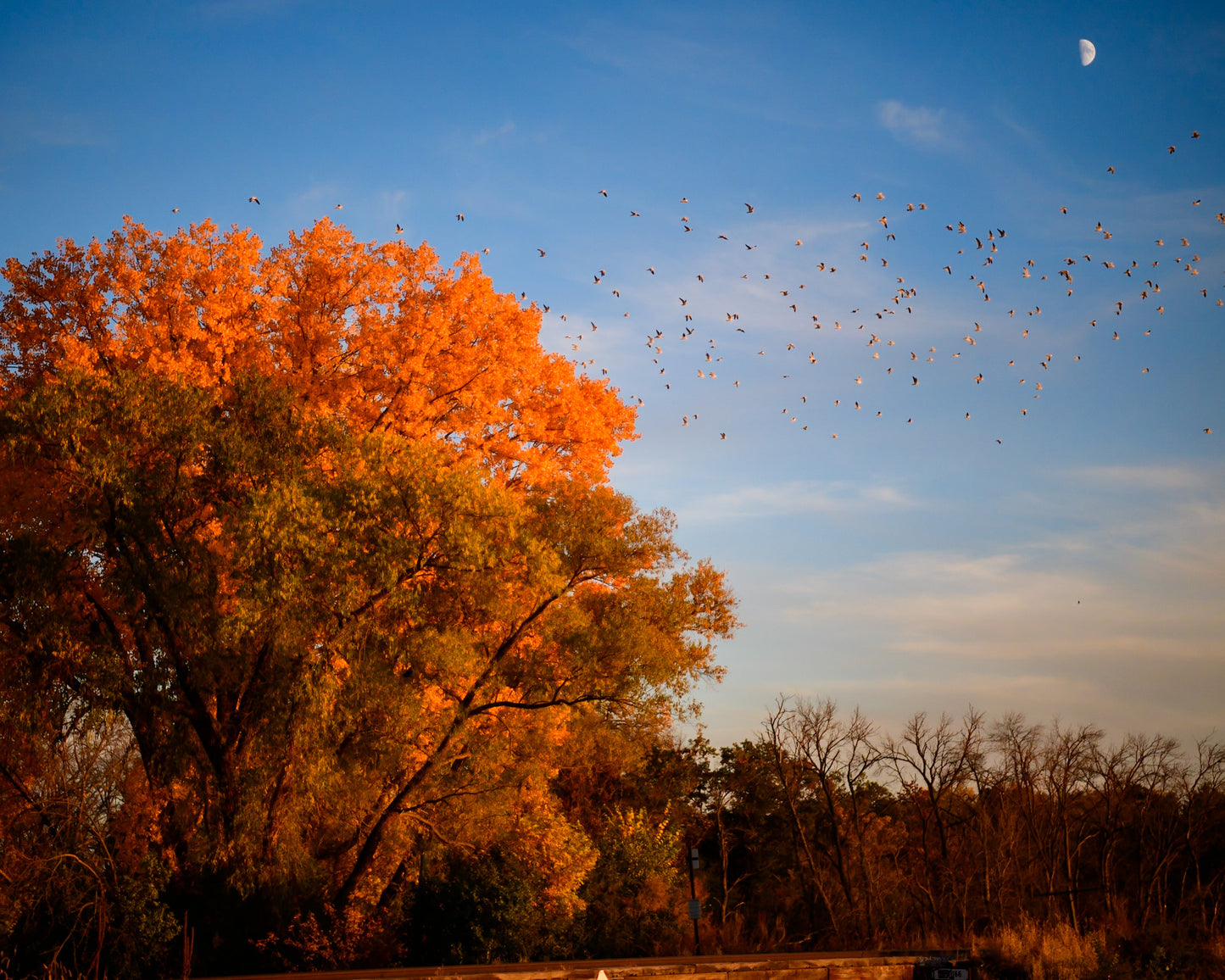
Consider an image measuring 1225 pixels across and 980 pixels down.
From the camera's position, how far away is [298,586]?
62.1ft

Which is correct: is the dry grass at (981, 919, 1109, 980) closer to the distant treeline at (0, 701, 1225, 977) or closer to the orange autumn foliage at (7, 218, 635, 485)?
the distant treeline at (0, 701, 1225, 977)

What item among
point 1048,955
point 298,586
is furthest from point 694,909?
point 298,586

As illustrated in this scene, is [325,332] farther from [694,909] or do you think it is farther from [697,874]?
[697,874]

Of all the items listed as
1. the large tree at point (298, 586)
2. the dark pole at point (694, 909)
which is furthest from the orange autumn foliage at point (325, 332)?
the dark pole at point (694, 909)

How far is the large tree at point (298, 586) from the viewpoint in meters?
19.6

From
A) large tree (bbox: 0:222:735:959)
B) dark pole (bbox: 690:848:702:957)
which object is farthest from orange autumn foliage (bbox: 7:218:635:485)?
dark pole (bbox: 690:848:702:957)

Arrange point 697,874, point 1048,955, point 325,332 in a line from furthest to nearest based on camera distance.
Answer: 1. point 697,874
2. point 325,332
3. point 1048,955

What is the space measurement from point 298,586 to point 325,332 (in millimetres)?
8194

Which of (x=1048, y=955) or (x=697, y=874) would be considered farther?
(x=697, y=874)

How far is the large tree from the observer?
64.3 feet

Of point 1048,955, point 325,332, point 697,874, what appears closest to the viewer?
point 1048,955

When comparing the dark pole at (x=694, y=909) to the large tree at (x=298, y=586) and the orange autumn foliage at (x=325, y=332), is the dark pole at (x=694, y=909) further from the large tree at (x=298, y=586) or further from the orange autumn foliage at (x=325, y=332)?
the orange autumn foliage at (x=325, y=332)

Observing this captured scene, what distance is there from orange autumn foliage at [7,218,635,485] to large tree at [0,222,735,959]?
0.26 ft

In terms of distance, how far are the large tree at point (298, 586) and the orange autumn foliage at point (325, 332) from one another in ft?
0.26
